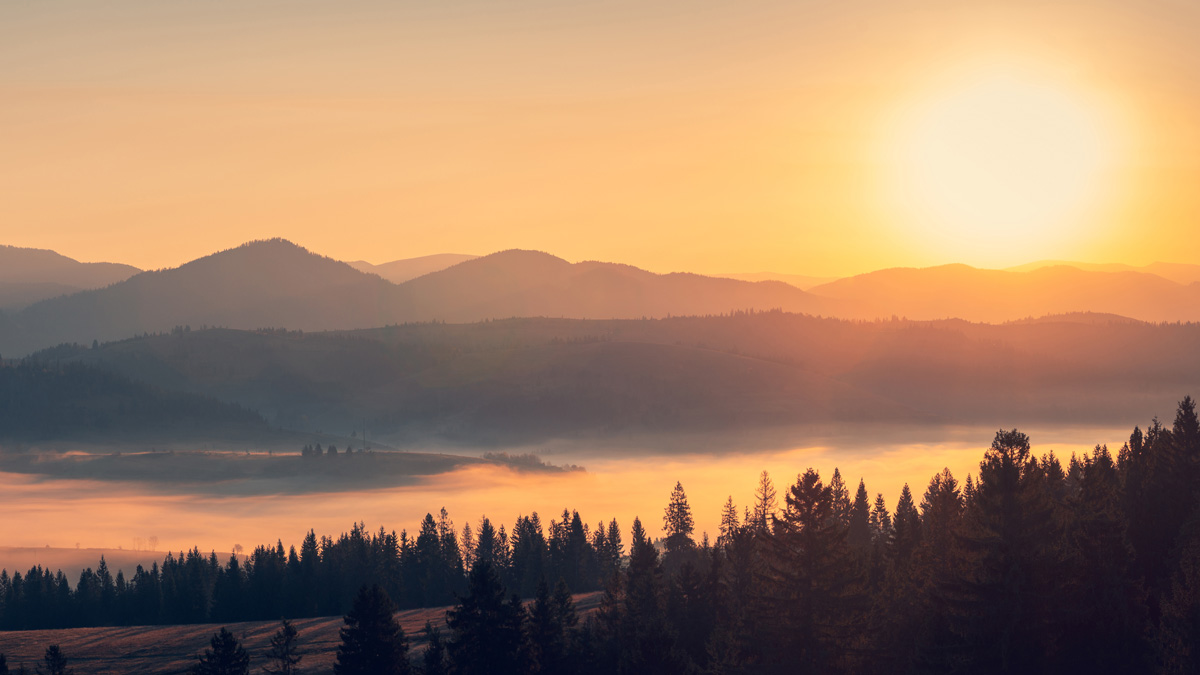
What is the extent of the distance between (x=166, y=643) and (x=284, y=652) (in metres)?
69.2

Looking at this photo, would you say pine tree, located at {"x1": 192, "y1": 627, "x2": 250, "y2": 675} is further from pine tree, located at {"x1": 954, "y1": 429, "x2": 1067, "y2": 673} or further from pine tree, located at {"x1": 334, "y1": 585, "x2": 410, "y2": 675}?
pine tree, located at {"x1": 954, "y1": 429, "x2": 1067, "y2": 673}

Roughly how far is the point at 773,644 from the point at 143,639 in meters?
130

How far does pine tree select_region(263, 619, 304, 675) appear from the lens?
108 m

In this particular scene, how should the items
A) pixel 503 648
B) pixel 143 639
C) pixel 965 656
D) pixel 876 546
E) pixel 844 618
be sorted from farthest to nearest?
pixel 143 639, pixel 876 546, pixel 503 648, pixel 844 618, pixel 965 656

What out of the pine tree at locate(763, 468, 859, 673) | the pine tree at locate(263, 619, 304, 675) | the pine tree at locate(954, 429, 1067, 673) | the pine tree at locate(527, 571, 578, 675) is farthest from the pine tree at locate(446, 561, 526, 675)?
the pine tree at locate(263, 619, 304, 675)

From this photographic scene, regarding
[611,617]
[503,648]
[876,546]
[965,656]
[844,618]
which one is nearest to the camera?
[965,656]

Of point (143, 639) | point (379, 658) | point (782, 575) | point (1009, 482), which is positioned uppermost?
point (1009, 482)

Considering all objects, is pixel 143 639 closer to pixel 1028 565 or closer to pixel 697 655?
pixel 697 655

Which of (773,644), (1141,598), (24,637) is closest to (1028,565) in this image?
(1141,598)

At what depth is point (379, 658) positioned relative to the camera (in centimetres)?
8188

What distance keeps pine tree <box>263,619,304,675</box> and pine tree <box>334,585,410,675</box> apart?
83.3 feet

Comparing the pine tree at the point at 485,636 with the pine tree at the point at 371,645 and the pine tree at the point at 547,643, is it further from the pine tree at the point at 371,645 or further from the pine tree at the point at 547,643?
the pine tree at the point at 371,645

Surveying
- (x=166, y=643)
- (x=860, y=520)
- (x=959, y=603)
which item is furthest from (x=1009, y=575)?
(x=166, y=643)

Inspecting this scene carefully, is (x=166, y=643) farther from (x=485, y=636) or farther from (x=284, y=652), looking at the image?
(x=485, y=636)
